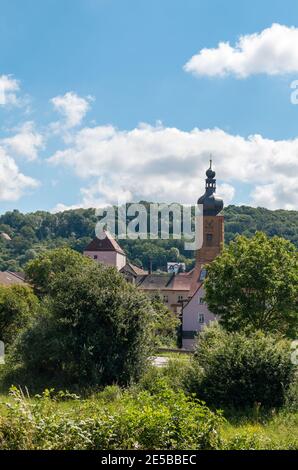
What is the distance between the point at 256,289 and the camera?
3338cm

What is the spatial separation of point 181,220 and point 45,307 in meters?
71.5

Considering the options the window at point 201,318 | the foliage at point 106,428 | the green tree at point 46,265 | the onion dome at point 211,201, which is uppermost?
the onion dome at point 211,201

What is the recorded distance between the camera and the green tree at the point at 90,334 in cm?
2233

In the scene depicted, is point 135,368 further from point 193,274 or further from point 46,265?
point 193,274

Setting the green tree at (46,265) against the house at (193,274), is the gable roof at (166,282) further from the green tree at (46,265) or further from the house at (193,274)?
the green tree at (46,265)

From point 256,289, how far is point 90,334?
13.9 meters

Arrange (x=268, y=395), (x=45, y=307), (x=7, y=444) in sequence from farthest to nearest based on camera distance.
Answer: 1. (x=45, y=307)
2. (x=268, y=395)
3. (x=7, y=444)

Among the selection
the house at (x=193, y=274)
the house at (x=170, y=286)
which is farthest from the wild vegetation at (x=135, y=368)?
the house at (x=170, y=286)

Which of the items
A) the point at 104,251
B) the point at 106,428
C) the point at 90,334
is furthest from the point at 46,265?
the point at 106,428

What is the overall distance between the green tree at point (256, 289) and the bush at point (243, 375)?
42.2ft

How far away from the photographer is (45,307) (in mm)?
24344
